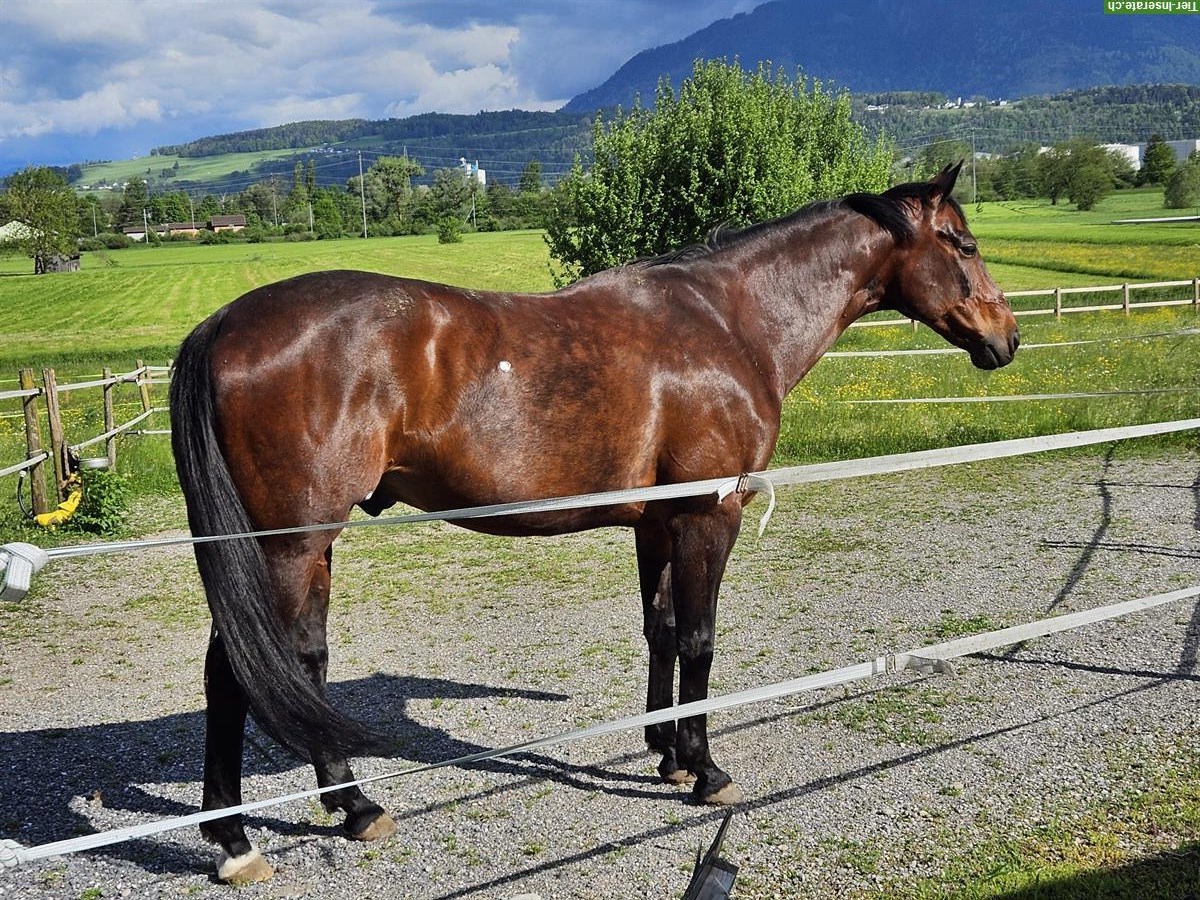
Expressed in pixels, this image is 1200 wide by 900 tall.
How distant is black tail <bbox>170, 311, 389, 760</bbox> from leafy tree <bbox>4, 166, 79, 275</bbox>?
68498 mm

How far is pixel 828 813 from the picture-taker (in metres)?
3.86

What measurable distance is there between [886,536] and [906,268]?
14.9 ft

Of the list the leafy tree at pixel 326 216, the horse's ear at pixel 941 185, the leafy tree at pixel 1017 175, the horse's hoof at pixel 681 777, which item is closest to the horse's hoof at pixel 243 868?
the horse's hoof at pixel 681 777

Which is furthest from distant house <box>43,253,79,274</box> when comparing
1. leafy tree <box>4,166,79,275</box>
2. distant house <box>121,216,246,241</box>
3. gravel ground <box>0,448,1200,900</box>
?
gravel ground <box>0,448,1200,900</box>

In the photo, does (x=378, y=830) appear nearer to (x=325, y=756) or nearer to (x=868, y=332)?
(x=325, y=756)

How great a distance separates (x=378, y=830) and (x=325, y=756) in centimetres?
35

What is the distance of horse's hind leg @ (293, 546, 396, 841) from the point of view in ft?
12.2

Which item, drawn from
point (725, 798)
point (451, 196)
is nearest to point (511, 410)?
point (725, 798)

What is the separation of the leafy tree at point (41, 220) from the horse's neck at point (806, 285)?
68.6 meters

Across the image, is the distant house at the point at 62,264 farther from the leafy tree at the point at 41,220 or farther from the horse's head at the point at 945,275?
the horse's head at the point at 945,275

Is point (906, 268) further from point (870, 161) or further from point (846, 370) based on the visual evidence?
point (870, 161)

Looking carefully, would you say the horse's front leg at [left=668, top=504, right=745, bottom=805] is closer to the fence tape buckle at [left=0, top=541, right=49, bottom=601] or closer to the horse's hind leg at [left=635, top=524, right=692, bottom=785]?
the horse's hind leg at [left=635, top=524, right=692, bottom=785]

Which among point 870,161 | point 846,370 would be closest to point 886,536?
point 846,370

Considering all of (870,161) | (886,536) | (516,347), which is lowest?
(886,536)
